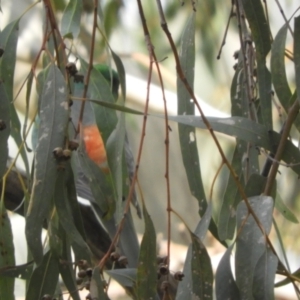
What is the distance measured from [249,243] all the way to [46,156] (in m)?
0.26

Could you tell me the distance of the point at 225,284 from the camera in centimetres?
75

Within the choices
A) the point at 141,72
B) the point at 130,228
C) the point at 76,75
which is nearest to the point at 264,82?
the point at 76,75

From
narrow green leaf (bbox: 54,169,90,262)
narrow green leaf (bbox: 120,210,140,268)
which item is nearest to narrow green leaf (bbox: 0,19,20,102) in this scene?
narrow green leaf (bbox: 54,169,90,262)

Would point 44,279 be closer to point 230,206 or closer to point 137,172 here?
point 137,172

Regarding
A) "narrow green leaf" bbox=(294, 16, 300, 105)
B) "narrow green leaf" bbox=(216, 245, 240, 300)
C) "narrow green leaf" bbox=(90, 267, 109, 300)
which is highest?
"narrow green leaf" bbox=(294, 16, 300, 105)

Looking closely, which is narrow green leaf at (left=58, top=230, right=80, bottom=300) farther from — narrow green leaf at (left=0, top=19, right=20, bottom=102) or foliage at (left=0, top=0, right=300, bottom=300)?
narrow green leaf at (left=0, top=19, right=20, bottom=102)

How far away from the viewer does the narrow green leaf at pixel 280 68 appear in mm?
839

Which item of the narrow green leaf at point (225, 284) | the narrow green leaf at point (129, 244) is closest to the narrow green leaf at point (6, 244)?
the narrow green leaf at point (225, 284)

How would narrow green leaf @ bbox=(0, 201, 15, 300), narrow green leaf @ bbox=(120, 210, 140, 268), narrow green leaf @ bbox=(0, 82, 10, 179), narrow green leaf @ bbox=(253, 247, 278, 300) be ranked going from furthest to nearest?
narrow green leaf @ bbox=(120, 210, 140, 268)
narrow green leaf @ bbox=(0, 201, 15, 300)
narrow green leaf @ bbox=(0, 82, 10, 179)
narrow green leaf @ bbox=(253, 247, 278, 300)

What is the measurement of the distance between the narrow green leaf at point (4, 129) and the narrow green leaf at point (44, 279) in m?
0.13

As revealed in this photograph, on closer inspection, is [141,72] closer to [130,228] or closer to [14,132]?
[130,228]

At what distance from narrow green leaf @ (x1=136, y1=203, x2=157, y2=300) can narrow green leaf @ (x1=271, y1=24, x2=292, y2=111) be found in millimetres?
246

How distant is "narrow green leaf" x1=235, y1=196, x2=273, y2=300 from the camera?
727 millimetres

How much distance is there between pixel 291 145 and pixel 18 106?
228 cm
